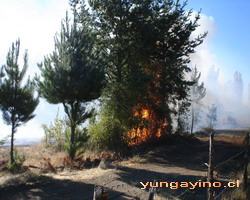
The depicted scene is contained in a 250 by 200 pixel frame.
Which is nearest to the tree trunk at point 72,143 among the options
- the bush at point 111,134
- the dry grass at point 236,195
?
the bush at point 111,134

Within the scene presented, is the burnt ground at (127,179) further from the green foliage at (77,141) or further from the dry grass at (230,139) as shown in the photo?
the dry grass at (230,139)

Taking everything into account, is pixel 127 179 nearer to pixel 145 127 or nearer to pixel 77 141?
pixel 77 141

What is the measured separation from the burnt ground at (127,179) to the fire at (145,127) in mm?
2994

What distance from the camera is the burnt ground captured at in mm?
8164

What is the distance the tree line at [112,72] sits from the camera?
45.1ft

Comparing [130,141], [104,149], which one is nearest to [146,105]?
[130,141]

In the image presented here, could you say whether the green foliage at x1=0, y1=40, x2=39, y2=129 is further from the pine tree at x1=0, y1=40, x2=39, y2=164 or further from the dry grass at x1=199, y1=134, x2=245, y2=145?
the dry grass at x1=199, y1=134, x2=245, y2=145

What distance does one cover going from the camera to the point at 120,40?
58.9ft

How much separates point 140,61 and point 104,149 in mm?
6717

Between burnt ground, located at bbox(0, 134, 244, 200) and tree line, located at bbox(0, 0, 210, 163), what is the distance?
351cm

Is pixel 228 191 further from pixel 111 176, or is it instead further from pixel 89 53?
pixel 89 53

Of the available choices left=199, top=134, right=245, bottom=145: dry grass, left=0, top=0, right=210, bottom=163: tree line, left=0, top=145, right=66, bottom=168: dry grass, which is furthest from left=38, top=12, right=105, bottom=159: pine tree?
left=199, top=134, right=245, bottom=145: dry grass

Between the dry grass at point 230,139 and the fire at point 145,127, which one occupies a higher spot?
the fire at point 145,127

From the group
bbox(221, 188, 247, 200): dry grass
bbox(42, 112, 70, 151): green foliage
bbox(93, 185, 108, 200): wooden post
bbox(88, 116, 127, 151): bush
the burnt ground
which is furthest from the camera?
bbox(42, 112, 70, 151): green foliage
